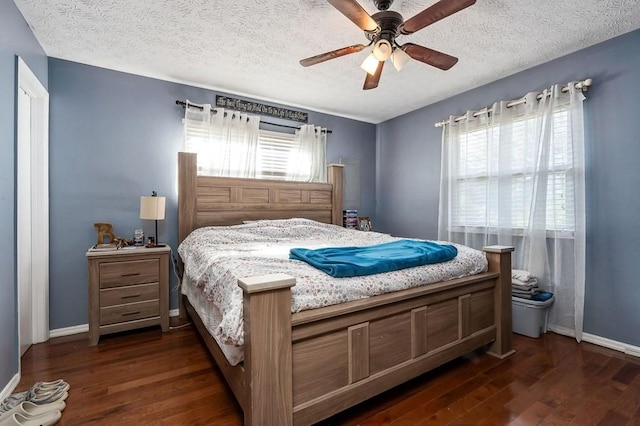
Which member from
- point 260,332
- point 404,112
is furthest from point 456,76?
point 260,332

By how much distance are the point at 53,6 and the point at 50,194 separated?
4.98ft

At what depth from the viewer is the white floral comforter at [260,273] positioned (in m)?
1.43

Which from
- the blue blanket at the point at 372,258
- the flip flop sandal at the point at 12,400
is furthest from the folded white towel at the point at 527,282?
the flip flop sandal at the point at 12,400

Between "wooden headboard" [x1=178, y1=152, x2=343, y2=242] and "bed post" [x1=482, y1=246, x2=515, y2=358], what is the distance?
6.90 feet

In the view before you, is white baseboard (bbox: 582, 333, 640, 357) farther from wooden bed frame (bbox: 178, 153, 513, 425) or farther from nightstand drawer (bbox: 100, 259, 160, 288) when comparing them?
nightstand drawer (bbox: 100, 259, 160, 288)

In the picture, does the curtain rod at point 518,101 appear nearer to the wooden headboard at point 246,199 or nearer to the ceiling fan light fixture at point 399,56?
the wooden headboard at point 246,199

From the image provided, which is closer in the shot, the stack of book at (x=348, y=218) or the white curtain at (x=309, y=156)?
the white curtain at (x=309, y=156)

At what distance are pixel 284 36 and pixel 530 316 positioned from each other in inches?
124

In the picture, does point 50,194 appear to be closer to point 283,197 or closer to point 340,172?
point 283,197

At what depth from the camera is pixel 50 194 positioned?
8.73 feet

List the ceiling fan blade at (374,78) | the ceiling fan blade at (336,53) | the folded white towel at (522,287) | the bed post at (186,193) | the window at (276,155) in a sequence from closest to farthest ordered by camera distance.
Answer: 1. the ceiling fan blade at (336,53)
2. the ceiling fan blade at (374,78)
3. the folded white towel at (522,287)
4. the bed post at (186,193)
5. the window at (276,155)

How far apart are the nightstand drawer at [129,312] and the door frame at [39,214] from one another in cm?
57

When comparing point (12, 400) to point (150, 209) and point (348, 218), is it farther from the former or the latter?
point (348, 218)

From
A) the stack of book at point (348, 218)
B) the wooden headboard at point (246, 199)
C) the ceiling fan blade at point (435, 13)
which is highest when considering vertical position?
the ceiling fan blade at point (435, 13)
